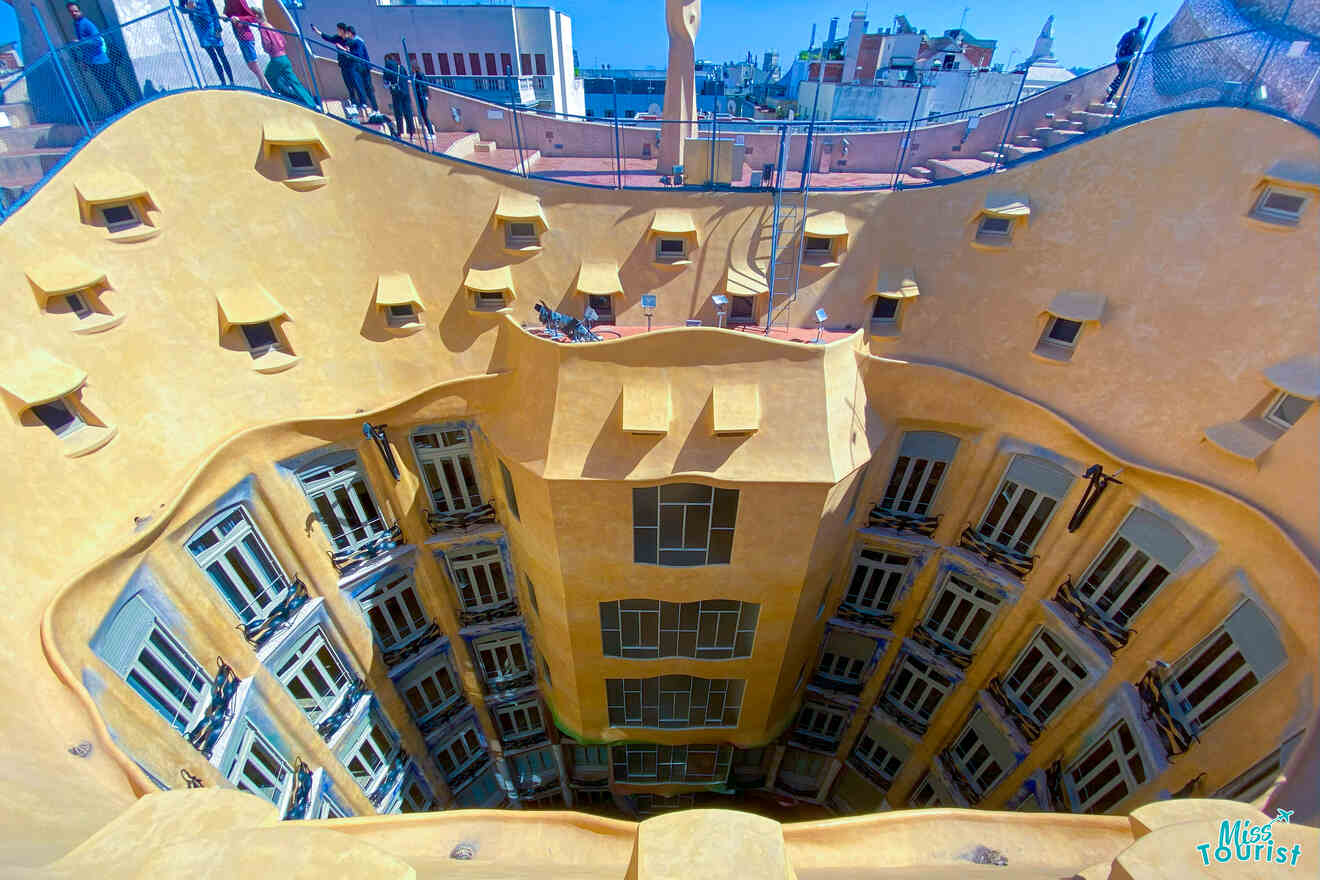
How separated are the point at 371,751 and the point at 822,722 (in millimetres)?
19099

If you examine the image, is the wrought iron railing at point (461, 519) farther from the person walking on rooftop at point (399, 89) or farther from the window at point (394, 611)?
the person walking on rooftop at point (399, 89)

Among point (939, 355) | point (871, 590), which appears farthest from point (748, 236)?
point (871, 590)

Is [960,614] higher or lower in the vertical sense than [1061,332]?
lower

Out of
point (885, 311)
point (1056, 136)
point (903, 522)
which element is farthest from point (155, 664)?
point (1056, 136)

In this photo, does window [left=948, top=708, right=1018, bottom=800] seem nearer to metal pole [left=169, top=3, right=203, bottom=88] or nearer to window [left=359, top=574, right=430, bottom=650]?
window [left=359, top=574, right=430, bottom=650]

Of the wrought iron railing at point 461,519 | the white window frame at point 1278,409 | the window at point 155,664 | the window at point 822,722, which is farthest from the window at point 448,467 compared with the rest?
the white window frame at point 1278,409

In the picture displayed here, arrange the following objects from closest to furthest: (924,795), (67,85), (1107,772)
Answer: (67,85) → (1107,772) → (924,795)

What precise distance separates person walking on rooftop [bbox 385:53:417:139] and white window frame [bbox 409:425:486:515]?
11662 mm

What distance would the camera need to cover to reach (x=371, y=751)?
21531 mm

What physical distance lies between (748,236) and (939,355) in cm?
802

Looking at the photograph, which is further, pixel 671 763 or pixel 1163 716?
pixel 671 763

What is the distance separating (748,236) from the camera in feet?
70.3

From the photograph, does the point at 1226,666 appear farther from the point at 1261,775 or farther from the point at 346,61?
the point at 346,61

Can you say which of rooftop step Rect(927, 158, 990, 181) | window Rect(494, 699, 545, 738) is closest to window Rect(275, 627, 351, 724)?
window Rect(494, 699, 545, 738)
